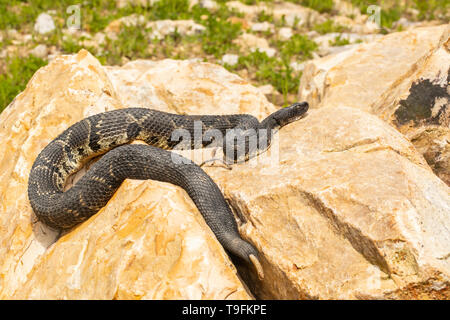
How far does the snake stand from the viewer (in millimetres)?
6184

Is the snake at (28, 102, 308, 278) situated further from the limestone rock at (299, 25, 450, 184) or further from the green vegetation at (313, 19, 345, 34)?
the green vegetation at (313, 19, 345, 34)

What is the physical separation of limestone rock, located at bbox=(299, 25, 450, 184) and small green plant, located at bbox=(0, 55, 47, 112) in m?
6.46

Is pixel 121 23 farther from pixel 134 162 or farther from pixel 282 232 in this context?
pixel 282 232

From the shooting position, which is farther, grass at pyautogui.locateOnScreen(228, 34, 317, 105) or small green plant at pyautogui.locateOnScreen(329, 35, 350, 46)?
small green plant at pyautogui.locateOnScreen(329, 35, 350, 46)

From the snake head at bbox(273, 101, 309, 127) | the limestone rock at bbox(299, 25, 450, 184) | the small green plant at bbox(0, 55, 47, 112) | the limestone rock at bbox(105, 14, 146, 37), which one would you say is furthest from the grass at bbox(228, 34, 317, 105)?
the small green plant at bbox(0, 55, 47, 112)

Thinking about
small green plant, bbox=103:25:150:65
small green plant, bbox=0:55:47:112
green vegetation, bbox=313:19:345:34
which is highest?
green vegetation, bbox=313:19:345:34

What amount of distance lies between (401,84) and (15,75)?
8.59 meters

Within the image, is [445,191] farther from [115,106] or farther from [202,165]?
[115,106]

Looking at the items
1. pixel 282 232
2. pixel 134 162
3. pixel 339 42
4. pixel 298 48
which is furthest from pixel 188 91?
pixel 339 42

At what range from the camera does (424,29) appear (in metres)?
10.7

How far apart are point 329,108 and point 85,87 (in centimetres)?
408

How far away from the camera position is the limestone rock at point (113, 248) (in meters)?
4.93

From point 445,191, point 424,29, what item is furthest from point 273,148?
point 424,29

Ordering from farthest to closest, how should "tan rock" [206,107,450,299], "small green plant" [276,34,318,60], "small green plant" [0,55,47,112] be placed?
"small green plant" [276,34,318,60] → "small green plant" [0,55,47,112] → "tan rock" [206,107,450,299]
